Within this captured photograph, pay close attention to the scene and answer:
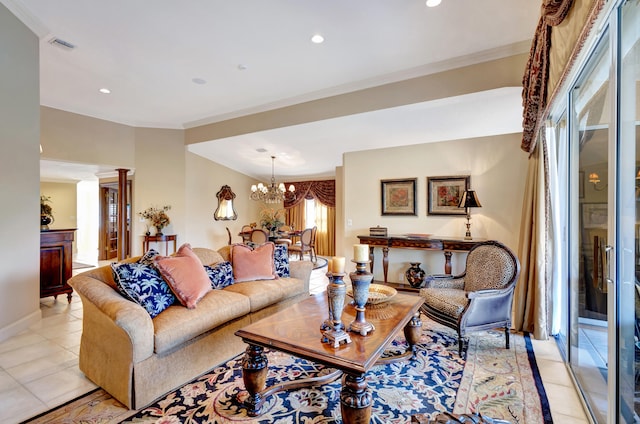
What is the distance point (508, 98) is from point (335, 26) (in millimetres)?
2217

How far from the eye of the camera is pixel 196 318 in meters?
2.34

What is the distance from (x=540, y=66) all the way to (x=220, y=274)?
11.1 feet

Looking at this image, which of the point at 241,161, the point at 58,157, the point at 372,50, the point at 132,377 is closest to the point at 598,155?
the point at 372,50

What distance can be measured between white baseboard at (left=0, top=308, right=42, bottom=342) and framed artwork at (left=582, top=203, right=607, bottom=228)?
5.13m

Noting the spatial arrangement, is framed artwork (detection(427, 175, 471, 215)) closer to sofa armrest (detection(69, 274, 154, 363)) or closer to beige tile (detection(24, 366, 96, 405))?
sofa armrest (detection(69, 274, 154, 363))

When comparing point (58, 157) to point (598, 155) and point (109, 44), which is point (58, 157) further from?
point (598, 155)

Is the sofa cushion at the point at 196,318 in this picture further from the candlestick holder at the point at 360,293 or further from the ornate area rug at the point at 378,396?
the candlestick holder at the point at 360,293

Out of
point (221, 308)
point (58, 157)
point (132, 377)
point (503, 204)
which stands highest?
point (58, 157)

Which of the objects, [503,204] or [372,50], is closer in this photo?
[372,50]

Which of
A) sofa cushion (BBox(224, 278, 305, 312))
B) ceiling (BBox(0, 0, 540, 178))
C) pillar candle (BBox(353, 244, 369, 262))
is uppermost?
ceiling (BBox(0, 0, 540, 178))

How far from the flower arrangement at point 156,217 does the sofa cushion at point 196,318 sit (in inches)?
167

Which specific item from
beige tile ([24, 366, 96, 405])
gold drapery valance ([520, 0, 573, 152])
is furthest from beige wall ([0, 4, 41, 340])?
gold drapery valance ([520, 0, 573, 152])

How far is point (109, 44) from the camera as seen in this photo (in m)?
3.35

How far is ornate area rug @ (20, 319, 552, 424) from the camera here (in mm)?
1905
